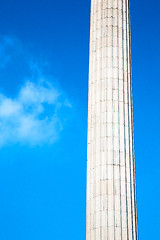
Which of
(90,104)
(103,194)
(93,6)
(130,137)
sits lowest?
(103,194)

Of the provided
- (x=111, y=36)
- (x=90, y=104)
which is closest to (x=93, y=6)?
(x=111, y=36)

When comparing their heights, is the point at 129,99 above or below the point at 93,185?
above

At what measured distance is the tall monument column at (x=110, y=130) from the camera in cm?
2550

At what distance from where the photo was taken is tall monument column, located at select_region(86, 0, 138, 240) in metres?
25.5

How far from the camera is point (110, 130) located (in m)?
27.7

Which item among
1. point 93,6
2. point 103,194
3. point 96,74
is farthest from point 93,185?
point 93,6

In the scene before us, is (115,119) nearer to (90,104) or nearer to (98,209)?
(90,104)

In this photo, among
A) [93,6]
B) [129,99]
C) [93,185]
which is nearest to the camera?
[93,185]

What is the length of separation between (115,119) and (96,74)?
3.69 meters

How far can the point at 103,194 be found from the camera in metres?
26.0

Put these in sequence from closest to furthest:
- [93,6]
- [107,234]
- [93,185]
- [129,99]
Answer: [107,234], [93,185], [129,99], [93,6]

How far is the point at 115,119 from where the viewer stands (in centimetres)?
2805

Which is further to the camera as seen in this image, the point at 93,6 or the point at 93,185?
the point at 93,6

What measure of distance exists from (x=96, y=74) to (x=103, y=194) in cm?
840
